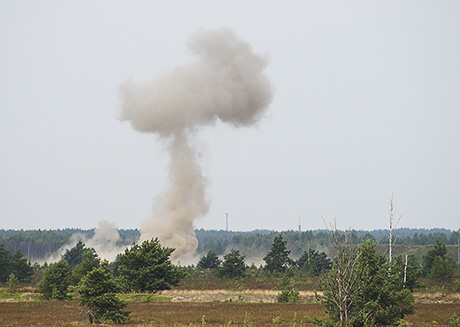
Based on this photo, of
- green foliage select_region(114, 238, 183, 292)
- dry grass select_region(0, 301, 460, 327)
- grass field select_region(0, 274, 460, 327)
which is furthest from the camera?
green foliage select_region(114, 238, 183, 292)

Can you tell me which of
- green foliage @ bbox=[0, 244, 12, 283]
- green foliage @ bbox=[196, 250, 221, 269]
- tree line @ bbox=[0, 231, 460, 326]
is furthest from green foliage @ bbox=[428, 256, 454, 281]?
green foliage @ bbox=[0, 244, 12, 283]

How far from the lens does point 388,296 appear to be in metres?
17.2

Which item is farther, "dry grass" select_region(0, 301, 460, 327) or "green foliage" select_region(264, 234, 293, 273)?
"green foliage" select_region(264, 234, 293, 273)

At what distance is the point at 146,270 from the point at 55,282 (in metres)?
8.03

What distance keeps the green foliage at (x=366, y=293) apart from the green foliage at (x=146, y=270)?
30972 millimetres

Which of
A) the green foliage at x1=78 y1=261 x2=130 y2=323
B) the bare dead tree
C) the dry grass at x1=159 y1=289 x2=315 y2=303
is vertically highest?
the bare dead tree

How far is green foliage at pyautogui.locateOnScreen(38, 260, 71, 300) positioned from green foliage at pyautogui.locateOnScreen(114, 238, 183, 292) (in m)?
5.54

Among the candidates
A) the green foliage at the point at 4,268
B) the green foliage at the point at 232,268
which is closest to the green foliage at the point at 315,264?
the green foliage at the point at 232,268

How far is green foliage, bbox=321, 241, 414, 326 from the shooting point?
1463cm

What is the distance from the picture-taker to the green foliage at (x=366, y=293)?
1463 cm

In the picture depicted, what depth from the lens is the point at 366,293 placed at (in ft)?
55.3

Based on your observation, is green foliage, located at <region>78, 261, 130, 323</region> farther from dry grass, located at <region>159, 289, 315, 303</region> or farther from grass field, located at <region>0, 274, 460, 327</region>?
dry grass, located at <region>159, 289, 315, 303</region>

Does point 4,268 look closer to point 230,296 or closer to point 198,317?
point 230,296

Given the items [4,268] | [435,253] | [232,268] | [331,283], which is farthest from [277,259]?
[331,283]
